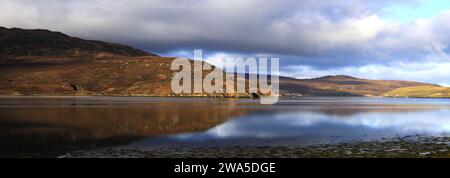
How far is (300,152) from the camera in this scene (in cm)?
2612

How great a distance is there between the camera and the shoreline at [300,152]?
80.0 ft

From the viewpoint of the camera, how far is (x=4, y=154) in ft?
76.2

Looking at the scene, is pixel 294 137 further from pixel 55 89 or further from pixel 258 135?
pixel 55 89

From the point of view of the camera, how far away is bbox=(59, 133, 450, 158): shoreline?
2439 centimetres

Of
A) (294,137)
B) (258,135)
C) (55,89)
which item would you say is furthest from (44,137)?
(55,89)
